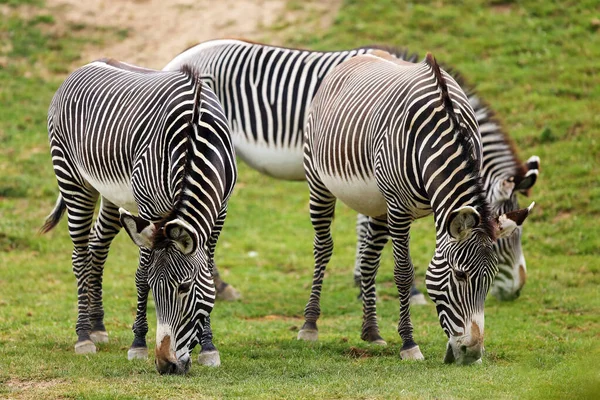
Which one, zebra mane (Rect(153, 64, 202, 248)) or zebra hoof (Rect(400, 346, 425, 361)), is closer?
zebra mane (Rect(153, 64, 202, 248))

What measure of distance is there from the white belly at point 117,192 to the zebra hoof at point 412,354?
2938 mm

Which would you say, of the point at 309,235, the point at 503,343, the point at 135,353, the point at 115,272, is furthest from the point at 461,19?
the point at 135,353

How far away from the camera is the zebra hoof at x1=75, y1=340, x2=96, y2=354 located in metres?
8.77

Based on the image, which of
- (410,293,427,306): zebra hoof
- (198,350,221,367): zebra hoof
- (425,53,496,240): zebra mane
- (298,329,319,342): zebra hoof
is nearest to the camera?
(425,53,496,240): zebra mane

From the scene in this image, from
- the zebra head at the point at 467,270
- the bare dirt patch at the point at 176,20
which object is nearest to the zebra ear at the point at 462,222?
the zebra head at the point at 467,270

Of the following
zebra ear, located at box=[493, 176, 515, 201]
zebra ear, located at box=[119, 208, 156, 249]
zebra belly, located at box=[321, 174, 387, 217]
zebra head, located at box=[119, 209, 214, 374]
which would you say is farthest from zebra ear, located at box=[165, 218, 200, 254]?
zebra ear, located at box=[493, 176, 515, 201]

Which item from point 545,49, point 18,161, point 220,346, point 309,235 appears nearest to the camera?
point 220,346

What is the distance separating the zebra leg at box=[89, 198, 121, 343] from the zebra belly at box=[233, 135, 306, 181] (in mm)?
2883

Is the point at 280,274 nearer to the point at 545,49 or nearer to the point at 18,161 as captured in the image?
the point at 18,161

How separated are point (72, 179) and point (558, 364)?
17.1ft

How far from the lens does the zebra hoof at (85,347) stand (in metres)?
8.77

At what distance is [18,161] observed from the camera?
1741 centimetres

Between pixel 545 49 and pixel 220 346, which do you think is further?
pixel 545 49

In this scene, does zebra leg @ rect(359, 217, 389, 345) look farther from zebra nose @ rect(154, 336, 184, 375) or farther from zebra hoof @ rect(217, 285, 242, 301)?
zebra hoof @ rect(217, 285, 242, 301)
